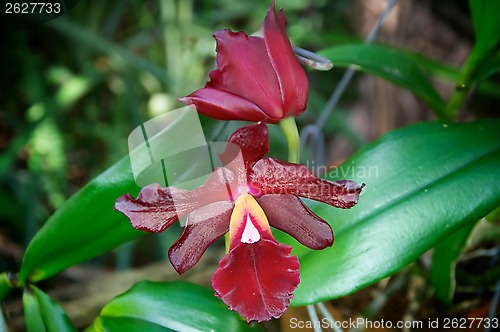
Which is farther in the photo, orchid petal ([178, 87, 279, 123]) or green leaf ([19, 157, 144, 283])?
green leaf ([19, 157, 144, 283])

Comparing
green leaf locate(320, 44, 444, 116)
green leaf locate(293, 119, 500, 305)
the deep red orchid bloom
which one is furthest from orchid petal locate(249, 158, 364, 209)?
green leaf locate(320, 44, 444, 116)

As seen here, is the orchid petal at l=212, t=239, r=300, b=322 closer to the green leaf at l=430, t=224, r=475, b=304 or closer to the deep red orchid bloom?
the deep red orchid bloom

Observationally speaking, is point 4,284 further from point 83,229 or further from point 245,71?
point 245,71

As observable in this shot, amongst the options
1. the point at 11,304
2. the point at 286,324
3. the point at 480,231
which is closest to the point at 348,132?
the point at 480,231

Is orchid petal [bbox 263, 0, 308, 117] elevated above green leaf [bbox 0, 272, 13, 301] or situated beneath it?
elevated above

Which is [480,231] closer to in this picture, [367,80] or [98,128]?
[367,80]
